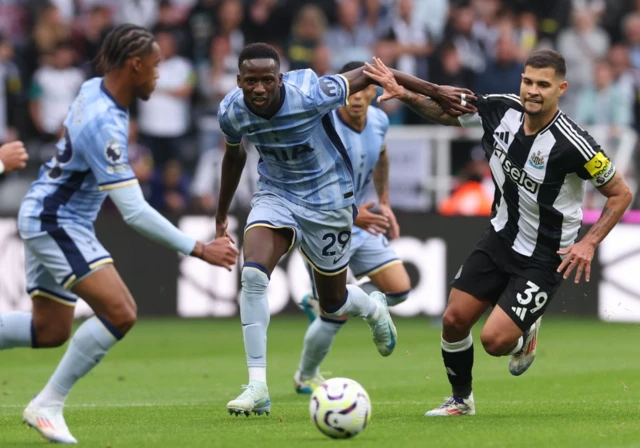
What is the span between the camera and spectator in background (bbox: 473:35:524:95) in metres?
17.4

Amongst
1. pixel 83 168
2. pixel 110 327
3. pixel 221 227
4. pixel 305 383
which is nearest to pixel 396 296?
pixel 305 383

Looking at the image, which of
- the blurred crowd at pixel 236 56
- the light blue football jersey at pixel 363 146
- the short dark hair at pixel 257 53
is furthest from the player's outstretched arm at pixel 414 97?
the blurred crowd at pixel 236 56

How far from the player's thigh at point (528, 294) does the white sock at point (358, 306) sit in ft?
3.90

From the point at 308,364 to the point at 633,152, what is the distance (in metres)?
8.11

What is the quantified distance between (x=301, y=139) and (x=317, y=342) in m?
2.23

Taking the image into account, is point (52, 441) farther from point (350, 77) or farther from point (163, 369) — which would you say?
point (163, 369)

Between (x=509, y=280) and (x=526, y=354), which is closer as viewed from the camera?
(x=509, y=280)

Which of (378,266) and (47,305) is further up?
(47,305)

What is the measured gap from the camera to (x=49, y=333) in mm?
7637

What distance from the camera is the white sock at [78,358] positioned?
7027 millimetres

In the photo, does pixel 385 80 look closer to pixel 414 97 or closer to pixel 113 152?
pixel 414 97

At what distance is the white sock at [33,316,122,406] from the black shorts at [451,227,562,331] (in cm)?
270

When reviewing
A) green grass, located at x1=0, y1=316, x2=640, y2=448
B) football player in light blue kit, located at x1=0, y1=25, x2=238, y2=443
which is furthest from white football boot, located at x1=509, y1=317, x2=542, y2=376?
football player in light blue kit, located at x1=0, y1=25, x2=238, y2=443

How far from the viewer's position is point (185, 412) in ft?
28.8
